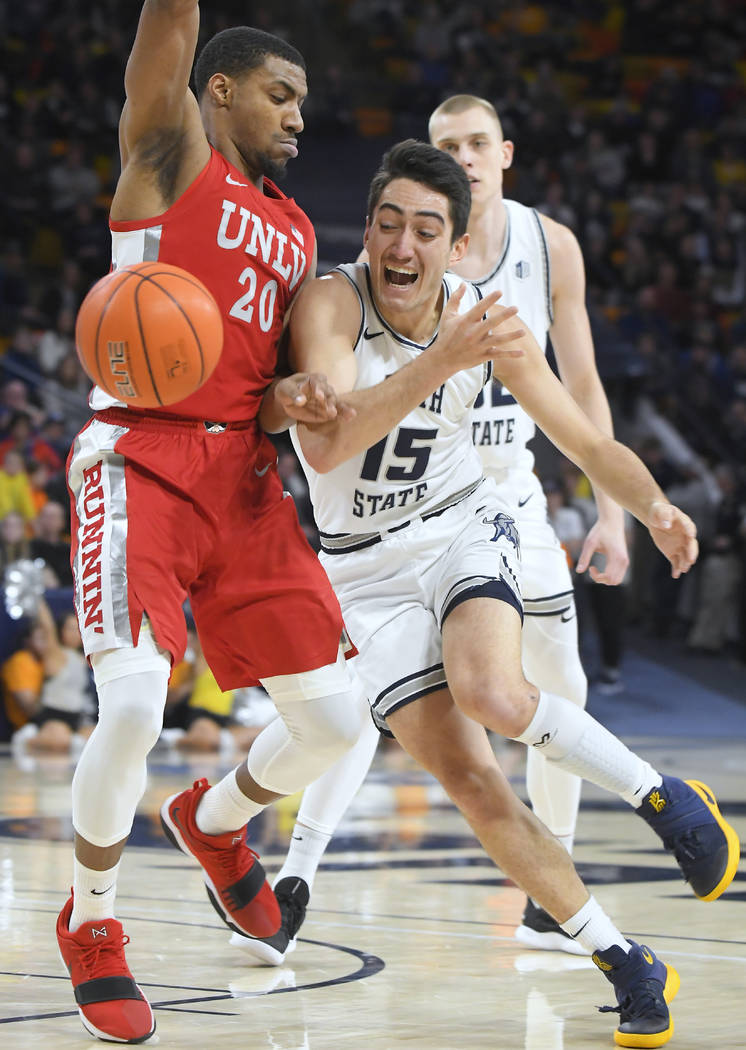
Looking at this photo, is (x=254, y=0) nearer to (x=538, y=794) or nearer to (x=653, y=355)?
(x=653, y=355)

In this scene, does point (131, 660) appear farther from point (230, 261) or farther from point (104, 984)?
point (230, 261)

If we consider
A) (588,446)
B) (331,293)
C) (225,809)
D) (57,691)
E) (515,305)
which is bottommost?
(57,691)

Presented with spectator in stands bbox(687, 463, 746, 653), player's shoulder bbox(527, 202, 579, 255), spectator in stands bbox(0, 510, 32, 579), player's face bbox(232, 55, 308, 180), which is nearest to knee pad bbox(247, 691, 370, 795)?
player's face bbox(232, 55, 308, 180)

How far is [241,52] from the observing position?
411cm

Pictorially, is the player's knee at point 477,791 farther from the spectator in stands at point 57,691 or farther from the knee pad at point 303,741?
the spectator in stands at point 57,691

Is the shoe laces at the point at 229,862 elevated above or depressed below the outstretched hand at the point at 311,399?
below

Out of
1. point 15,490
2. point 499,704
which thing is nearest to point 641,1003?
point 499,704

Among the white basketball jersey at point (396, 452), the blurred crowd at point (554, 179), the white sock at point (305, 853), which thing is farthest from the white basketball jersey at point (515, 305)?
the blurred crowd at point (554, 179)

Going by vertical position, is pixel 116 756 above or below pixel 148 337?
below

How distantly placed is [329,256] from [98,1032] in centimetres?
1396

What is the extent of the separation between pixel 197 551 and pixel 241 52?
1.38m

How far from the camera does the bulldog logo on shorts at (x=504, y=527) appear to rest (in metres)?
4.29

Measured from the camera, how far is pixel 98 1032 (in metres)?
3.45

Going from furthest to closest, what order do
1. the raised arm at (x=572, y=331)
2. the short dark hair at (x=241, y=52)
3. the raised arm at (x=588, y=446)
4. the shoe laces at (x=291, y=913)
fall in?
the raised arm at (x=572, y=331) → the shoe laces at (x=291, y=913) → the short dark hair at (x=241, y=52) → the raised arm at (x=588, y=446)
